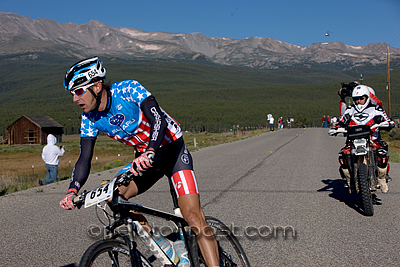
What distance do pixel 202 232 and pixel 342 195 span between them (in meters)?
5.69

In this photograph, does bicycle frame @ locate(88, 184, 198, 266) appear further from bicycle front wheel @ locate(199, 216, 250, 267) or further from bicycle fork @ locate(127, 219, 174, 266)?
bicycle front wheel @ locate(199, 216, 250, 267)

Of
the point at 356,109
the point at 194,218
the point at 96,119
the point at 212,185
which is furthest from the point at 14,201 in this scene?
the point at 356,109

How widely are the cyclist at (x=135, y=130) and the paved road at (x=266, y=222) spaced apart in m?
1.47

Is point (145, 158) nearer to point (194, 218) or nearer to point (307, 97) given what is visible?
point (194, 218)

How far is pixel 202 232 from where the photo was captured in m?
3.13

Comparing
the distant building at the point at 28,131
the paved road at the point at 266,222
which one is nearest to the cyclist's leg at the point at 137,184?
the paved road at the point at 266,222

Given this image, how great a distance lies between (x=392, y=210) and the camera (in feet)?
21.8

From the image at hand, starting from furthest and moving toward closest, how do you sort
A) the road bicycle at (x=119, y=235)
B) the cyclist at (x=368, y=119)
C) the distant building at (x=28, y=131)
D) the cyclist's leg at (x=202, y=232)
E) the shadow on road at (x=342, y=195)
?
the distant building at (x=28, y=131)
the shadow on road at (x=342, y=195)
the cyclist at (x=368, y=119)
the cyclist's leg at (x=202, y=232)
the road bicycle at (x=119, y=235)

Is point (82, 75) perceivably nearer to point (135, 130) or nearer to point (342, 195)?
point (135, 130)

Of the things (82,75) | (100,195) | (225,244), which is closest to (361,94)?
(225,244)

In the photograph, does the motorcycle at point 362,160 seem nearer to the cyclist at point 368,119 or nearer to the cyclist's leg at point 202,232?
the cyclist at point 368,119

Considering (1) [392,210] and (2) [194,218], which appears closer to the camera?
(2) [194,218]

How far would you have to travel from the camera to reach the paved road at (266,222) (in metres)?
4.54

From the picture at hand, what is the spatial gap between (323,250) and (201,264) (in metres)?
2.00
